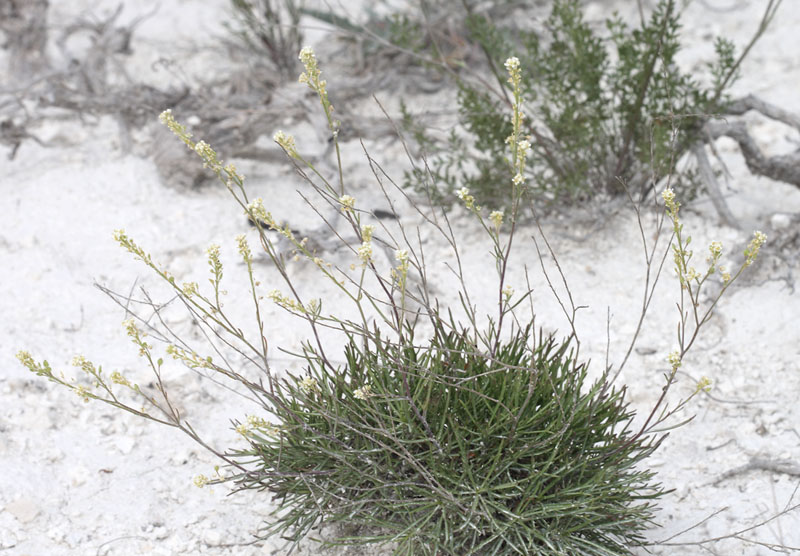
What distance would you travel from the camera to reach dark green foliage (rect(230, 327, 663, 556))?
2170mm

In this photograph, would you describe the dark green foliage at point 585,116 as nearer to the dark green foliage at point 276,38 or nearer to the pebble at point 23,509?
the dark green foliage at point 276,38

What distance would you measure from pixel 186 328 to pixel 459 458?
5.33 feet

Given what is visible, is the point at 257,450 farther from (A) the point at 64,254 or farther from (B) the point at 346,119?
(B) the point at 346,119

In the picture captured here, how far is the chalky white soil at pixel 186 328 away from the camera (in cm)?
264

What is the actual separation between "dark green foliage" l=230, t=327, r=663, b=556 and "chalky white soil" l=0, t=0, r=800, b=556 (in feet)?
1.04

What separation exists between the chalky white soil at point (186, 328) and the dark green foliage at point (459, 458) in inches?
12.4

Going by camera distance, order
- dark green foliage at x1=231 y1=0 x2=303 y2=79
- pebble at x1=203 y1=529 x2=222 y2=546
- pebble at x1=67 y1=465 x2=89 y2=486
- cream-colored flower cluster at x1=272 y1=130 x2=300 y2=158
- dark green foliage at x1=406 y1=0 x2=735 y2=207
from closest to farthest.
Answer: cream-colored flower cluster at x1=272 y1=130 x2=300 y2=158
pebble at x1=203 y1=529 x2=222 y2=546
pebble at x1=67 y1=465 x2=89 y2=486
dark green foliage at x1=406 y1=0 x2=735 y2=207
dark green foliage at x1=231 y1=0 x2=303 y2=79

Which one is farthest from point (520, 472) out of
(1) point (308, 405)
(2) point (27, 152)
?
(2) point (27, 152)

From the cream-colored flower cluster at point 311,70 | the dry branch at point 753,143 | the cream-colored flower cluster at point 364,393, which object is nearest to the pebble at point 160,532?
the cream-colored flower cluster at point 364,393

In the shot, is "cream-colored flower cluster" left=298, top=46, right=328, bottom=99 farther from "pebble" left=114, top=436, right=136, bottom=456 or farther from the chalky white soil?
"pebble" left=114, top=436, right=136, bottom=456

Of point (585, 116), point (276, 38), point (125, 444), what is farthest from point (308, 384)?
point (276, 38)

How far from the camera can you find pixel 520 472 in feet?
7.58

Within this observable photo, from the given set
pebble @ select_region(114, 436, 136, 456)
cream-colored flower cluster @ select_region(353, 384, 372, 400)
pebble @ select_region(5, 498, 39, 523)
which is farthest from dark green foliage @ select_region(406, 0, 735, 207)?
pebble @ select_region(5, 498, 39, 523)

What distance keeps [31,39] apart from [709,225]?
4211 mm
